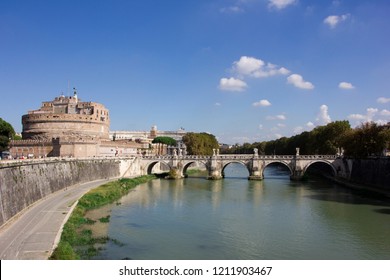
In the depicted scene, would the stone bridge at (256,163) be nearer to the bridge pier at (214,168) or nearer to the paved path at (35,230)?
the bridge pier at (214,168)

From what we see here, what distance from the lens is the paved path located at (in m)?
14.1

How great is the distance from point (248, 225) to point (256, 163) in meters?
28.5

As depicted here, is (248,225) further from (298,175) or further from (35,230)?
(298,175)

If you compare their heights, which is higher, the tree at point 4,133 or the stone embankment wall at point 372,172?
the tree at point 4,133

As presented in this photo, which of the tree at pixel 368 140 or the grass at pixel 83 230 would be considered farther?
the tree at pixel 368 140

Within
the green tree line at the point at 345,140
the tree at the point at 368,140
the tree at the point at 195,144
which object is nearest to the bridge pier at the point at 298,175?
the green tree line at the point at 345,140

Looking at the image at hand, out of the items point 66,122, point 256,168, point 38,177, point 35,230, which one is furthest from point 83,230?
point 66,122

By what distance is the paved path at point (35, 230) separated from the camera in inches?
556

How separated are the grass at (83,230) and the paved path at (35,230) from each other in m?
0.36

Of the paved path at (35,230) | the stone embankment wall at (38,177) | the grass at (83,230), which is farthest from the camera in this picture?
the stone embankment wall at (38,177)

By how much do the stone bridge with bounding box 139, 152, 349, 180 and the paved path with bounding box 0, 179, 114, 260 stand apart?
28.1 m

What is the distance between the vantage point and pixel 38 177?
88.4ft
